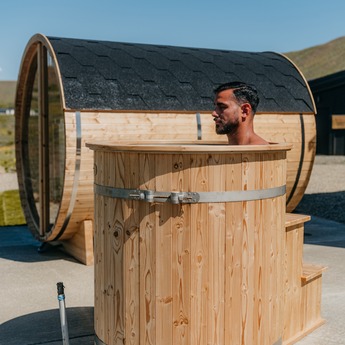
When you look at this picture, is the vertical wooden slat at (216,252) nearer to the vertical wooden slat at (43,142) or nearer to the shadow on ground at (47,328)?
the shadow on ground at (47,328)

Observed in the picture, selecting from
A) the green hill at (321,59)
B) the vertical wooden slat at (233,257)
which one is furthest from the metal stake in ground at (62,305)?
the green hill at (321,59)

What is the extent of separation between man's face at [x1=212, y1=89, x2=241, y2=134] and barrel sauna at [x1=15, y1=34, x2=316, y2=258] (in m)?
3.10

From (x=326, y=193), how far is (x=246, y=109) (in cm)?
1189

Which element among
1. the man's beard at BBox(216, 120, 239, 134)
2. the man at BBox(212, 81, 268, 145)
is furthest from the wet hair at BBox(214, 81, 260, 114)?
the man's beard at BBox(216, 120, 239, 134)

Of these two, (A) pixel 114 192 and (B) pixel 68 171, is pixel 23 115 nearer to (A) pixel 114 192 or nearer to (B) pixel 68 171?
(B) pixel 68 171

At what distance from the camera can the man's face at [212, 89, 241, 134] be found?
14.2 feet

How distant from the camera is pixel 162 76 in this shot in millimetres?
8250

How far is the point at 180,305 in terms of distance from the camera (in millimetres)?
3922

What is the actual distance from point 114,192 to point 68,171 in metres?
3.36

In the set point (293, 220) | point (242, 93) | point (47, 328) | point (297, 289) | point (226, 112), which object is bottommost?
point (47, 328)

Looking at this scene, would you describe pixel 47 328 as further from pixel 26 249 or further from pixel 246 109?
pixel 26 249

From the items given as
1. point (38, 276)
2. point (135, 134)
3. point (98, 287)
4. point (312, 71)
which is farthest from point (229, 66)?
point (312, 71)

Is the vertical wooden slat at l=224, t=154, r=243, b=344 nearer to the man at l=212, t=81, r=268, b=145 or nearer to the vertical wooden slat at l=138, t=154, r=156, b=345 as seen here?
the vertical wooden slat at l=138, t=154, r=156, b=345

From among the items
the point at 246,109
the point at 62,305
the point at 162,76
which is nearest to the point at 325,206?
the point at 162,76
